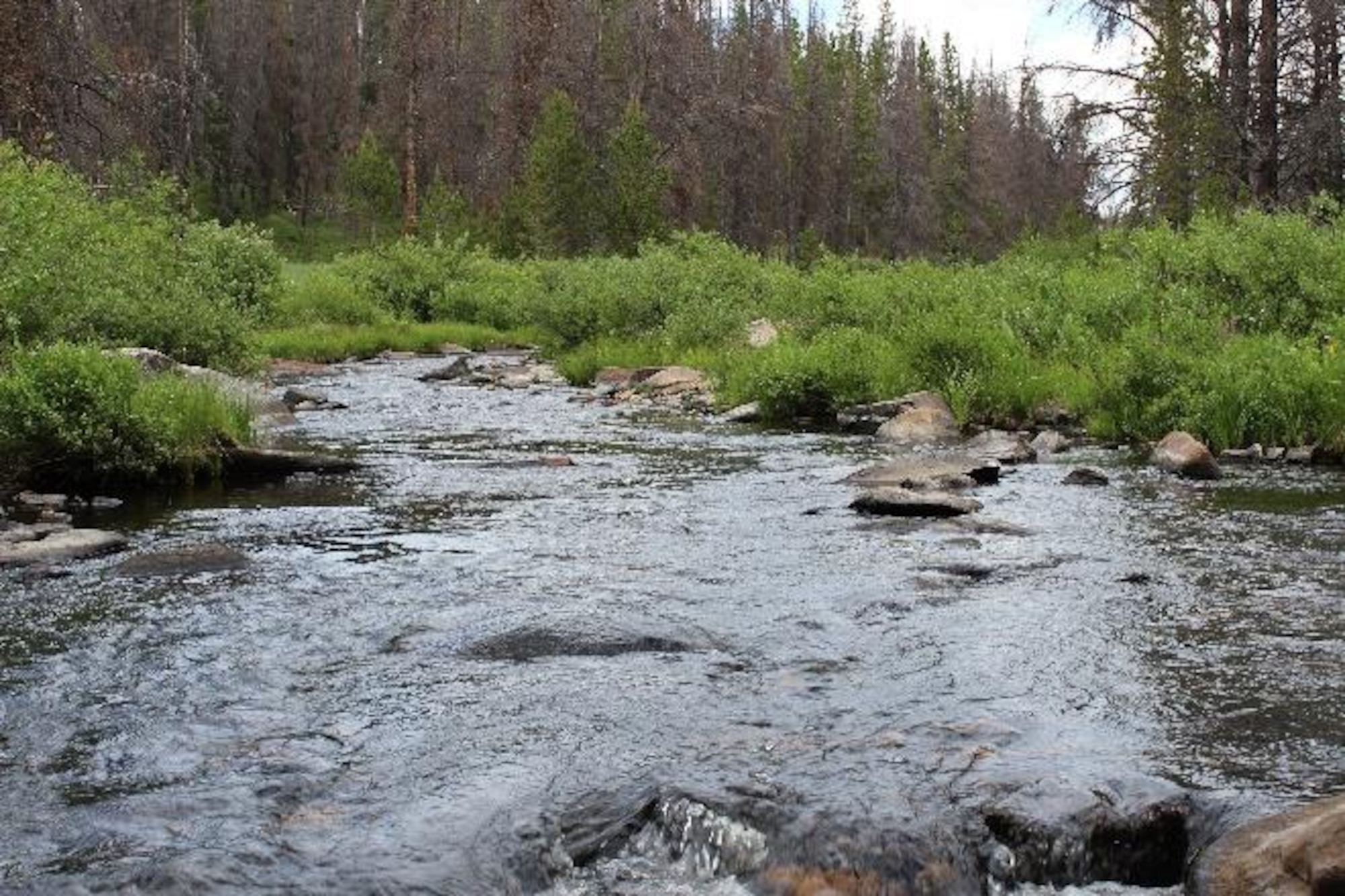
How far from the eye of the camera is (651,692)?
6.35 meters

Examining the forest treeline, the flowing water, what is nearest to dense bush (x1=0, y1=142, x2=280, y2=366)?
the flowing water

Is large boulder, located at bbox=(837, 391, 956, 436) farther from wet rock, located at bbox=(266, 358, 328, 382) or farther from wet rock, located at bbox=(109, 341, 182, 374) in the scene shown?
wet rock, located at bbox=(266, 358, 328, 382)

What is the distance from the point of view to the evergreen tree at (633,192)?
5294cm

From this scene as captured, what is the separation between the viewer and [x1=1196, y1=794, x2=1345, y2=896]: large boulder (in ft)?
12.9

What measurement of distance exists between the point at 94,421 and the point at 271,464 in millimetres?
2102

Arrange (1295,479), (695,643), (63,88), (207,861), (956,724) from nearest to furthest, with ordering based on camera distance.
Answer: (207,861) → (956,724) → (695,643) → (1295,479) → (63,88)

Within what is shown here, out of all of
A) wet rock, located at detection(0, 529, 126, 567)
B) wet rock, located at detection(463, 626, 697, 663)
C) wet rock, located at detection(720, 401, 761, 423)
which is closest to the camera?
wet rock, located at detection(463, 626, 697, 663)

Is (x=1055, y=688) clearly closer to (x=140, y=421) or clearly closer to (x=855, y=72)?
(x=140, y=421)

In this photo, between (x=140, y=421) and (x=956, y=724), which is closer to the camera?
(x=956, y=724)

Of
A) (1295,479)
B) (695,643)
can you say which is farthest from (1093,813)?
(1295,479)

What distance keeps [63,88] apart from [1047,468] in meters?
15.0

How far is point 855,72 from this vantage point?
9025cm

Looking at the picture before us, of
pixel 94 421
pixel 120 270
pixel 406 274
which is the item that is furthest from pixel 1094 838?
pixel 406 274

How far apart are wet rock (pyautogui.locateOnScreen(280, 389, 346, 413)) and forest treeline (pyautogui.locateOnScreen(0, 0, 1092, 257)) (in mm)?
28581
